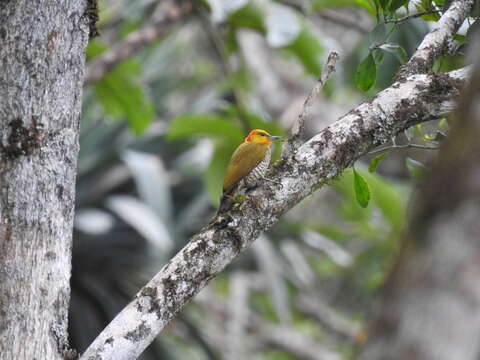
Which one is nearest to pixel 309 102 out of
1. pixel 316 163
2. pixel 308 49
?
pixel 316 163

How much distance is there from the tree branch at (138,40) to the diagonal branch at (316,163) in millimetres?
3298

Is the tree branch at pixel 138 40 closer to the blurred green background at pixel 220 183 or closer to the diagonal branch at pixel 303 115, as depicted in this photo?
the blurred green background at pixel 220 183

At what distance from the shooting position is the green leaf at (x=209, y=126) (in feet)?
16.8

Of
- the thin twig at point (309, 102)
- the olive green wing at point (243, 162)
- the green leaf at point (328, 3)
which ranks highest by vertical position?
the green leaf at point (328, 3)

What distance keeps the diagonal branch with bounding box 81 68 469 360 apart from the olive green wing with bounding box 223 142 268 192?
728 millimetres

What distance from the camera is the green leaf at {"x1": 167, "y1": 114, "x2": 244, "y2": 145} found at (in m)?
5.13

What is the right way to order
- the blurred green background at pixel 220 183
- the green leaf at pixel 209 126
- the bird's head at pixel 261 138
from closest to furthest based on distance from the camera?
the bird's head at pixel 261 138
the green leaf at pixel 209 126
the blurred green background at pixel 220 183

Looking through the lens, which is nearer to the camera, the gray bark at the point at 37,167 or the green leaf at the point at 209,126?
the gray bark at the point at 37,167

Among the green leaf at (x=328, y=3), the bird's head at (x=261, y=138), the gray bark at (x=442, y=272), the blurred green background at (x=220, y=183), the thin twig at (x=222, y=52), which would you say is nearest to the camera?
the gray bark at (x=442, y=272)

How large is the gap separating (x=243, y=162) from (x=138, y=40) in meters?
2.90

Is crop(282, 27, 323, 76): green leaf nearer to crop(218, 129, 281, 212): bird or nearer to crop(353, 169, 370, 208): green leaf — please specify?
crop(218, 129, 281, 212): bird

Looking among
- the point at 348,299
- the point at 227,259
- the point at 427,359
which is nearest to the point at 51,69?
the point at 227,259

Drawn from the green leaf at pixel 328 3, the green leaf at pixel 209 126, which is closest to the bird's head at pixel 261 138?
the green leaf at pixel 209 126

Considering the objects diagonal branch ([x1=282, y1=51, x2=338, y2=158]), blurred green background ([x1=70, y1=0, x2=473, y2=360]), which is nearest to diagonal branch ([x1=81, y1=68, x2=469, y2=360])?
diagonal branch ([x1=282, y1=51, x2=338, y2=158])
